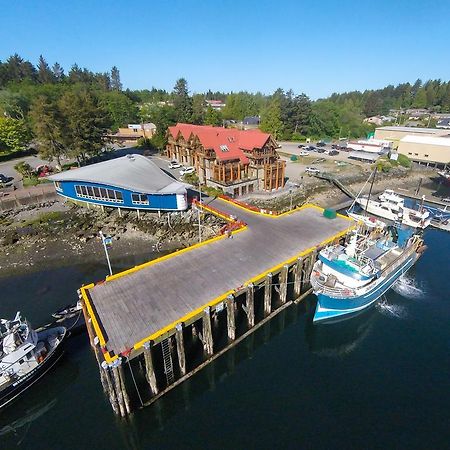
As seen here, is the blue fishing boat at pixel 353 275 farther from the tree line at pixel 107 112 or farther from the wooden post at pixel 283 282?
the tree line at pixel 107 112

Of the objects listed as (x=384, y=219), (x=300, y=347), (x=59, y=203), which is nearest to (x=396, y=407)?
(x=300, y=347)

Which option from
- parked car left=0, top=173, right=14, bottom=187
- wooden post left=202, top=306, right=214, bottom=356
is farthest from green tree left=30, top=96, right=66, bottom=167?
wooden post left=202, top=306, right=214, bottom=356

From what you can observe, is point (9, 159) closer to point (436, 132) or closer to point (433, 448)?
point (433, 448)

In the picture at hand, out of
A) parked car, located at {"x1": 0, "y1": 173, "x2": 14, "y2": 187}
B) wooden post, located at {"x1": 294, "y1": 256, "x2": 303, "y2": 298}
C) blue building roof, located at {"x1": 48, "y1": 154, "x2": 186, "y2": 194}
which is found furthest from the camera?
parked car, located at {"x1": 0, "y1": 173, "x2": 14, "y2": 187}

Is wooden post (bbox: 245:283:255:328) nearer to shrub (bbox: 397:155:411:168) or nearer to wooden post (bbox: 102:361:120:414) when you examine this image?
wooden post (bbox: 102:361:120:414)

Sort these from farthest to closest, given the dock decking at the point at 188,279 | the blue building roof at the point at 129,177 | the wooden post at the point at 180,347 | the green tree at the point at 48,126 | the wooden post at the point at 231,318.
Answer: the green tree at the point at 48,126 < the blue building roof at the point at 129,177 < the wooden post at the point at 231,318 < the dock decking at the point at 188,279 < the wooden post at the point at 180,347

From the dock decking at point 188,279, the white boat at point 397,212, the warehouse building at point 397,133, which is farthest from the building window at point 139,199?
the warehouse building at point 397,133
